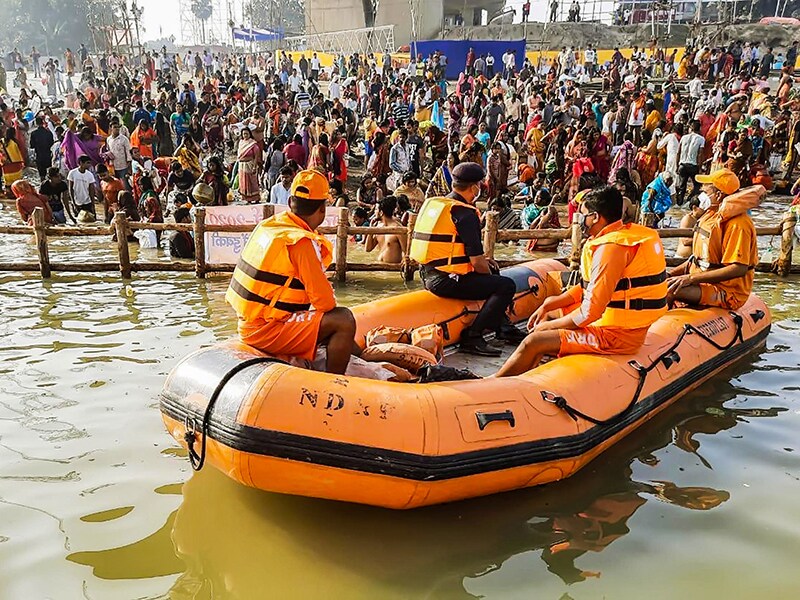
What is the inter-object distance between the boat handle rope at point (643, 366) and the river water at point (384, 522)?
1.05 ft

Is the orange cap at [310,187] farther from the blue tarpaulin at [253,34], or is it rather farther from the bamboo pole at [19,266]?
the blue tarpaulin at [253,34]

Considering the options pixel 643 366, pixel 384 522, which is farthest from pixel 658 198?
pixel 384 522

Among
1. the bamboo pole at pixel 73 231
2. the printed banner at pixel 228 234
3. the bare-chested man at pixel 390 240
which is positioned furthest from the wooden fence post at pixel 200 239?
the bare-chested man at pixel 390 240

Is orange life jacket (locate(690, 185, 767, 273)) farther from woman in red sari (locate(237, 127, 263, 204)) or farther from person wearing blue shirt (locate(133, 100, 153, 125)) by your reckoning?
person wearing blue shirt (locate(133, 100, 153, 125))

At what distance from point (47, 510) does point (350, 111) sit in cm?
1553

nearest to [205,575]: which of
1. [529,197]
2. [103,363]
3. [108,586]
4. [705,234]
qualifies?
[108,586]

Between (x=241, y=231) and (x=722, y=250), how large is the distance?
5.15m

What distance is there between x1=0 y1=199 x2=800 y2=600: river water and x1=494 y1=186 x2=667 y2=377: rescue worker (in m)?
0.72

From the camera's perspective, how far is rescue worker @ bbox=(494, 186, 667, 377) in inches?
172

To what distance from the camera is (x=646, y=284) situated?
4469 millimetres

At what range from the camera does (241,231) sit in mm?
8234

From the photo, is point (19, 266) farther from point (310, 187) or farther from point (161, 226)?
point (310, 187)

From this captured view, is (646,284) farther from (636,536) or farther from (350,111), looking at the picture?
(350,111)

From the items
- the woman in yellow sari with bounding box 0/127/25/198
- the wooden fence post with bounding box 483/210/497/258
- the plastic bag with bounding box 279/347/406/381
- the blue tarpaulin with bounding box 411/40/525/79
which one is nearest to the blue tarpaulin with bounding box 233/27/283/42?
the blue tarpaulin with bounding box 411/40/525/79
